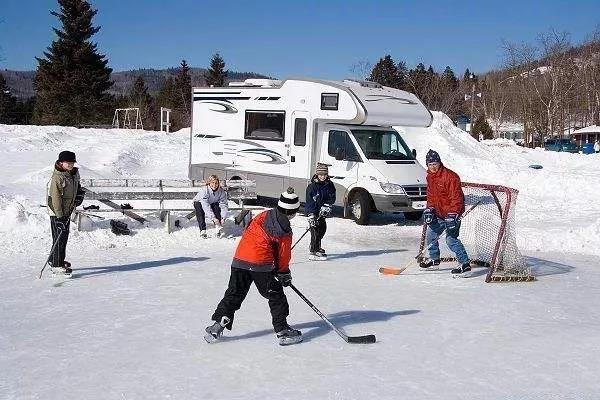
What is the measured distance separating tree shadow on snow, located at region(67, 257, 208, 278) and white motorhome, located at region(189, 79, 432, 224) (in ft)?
16.4

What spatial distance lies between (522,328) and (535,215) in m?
10.7

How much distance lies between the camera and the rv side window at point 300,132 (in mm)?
15367

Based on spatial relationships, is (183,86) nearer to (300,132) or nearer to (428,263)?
(300,132)

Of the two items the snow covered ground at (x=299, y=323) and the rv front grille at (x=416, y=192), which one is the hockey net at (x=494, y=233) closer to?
the snow covered ground at (x=299, y=323)

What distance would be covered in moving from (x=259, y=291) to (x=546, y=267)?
619 centimetres

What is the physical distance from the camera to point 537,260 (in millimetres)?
10953

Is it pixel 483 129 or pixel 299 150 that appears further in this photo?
pixel 483 129

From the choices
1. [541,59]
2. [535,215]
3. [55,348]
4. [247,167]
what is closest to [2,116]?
[541,59]

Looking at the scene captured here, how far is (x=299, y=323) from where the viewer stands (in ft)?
22.8

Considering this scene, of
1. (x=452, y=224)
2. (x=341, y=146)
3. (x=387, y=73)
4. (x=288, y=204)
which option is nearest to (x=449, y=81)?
(x=387, y=73)

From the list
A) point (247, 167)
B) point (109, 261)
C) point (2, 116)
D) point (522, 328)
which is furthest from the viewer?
point (2, 116)

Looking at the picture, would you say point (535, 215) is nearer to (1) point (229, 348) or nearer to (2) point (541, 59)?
(1) point (229, 348)

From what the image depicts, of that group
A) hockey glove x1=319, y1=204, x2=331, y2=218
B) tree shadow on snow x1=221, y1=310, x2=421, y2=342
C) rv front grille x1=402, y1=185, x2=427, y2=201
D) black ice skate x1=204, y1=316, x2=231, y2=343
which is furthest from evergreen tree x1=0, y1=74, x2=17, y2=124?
black ice skate x1=204, y1=316, x2=231, y2=343

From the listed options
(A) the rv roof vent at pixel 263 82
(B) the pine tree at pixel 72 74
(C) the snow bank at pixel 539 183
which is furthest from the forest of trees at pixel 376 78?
(A) the rv roof vent at pixel 263 82
